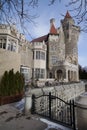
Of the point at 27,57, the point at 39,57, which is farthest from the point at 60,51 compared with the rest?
the point at 27,57

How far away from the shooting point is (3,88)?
475 inches

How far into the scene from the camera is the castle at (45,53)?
2123 centimetres

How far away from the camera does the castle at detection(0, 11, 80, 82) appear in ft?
69.7

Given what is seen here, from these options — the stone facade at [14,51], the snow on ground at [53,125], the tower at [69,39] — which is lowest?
the snow on ground at [53,125]

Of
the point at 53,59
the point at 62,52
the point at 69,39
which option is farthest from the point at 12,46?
the point at 69,39

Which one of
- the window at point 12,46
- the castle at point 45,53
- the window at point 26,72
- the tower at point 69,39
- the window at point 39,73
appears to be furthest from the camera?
the tower at point 69,39

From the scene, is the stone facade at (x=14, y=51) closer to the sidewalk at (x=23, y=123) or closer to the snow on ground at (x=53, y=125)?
the sidewalk at (x=23, y=123)

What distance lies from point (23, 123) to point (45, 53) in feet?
82.2

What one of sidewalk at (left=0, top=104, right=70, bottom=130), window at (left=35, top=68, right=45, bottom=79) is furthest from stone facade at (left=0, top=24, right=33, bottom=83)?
sidewalk at (left=0, top=104, right=70, bottom=130)

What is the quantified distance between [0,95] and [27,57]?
658 inches

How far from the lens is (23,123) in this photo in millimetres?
7445

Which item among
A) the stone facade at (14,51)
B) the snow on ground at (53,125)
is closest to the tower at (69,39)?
the stone facade at (14,51)

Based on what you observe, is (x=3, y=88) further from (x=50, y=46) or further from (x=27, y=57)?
(x=50, y=46)

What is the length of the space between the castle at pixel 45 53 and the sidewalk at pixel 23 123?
684 cm
